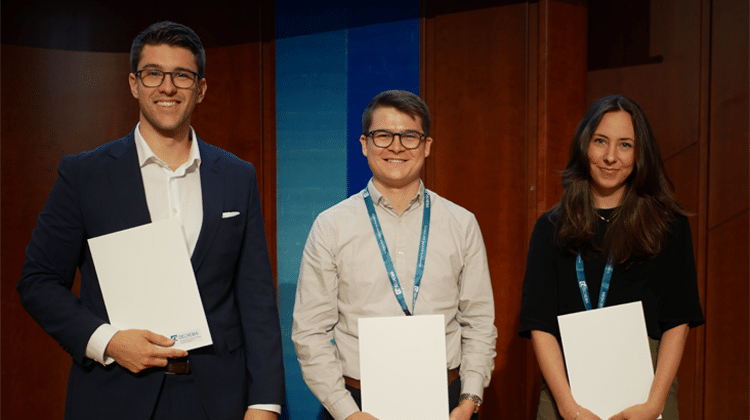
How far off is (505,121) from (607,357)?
1722 mm

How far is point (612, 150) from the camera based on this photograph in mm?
2035

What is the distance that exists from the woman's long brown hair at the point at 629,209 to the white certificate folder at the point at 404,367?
601mm

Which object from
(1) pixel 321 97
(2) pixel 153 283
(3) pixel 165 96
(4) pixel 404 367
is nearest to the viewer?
(2) pixel 153 283

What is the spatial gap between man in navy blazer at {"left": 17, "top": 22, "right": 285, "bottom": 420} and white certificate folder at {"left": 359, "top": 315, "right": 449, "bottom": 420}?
0.29 m

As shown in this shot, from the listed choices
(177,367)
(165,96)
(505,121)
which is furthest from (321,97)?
(177,367)

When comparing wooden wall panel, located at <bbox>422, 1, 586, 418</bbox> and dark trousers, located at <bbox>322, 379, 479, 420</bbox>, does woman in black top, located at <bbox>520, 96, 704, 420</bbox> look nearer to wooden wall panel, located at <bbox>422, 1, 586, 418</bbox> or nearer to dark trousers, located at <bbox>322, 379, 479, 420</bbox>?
dark trousers, located at <bbox>322, 379, 479, 420</bbox>

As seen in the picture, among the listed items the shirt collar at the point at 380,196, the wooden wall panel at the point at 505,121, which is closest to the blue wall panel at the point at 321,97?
the wooden wall panel at the point at 505,121

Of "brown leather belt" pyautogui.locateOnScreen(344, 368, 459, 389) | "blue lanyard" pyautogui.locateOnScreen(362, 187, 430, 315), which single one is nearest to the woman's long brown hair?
"blue lanyard" pyautogui.locateOnScreen(362, 187, 430, 315)

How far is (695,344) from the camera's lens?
3.19 metres

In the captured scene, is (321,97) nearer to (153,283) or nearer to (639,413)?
(153,283)

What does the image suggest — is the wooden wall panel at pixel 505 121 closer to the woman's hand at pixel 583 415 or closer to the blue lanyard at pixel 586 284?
the blue lanyard at pixel 586 284

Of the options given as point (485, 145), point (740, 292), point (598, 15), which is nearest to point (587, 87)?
point (598, 15)

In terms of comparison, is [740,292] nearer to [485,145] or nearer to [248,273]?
[485,145]

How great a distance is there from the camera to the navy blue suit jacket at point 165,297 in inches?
62.9
